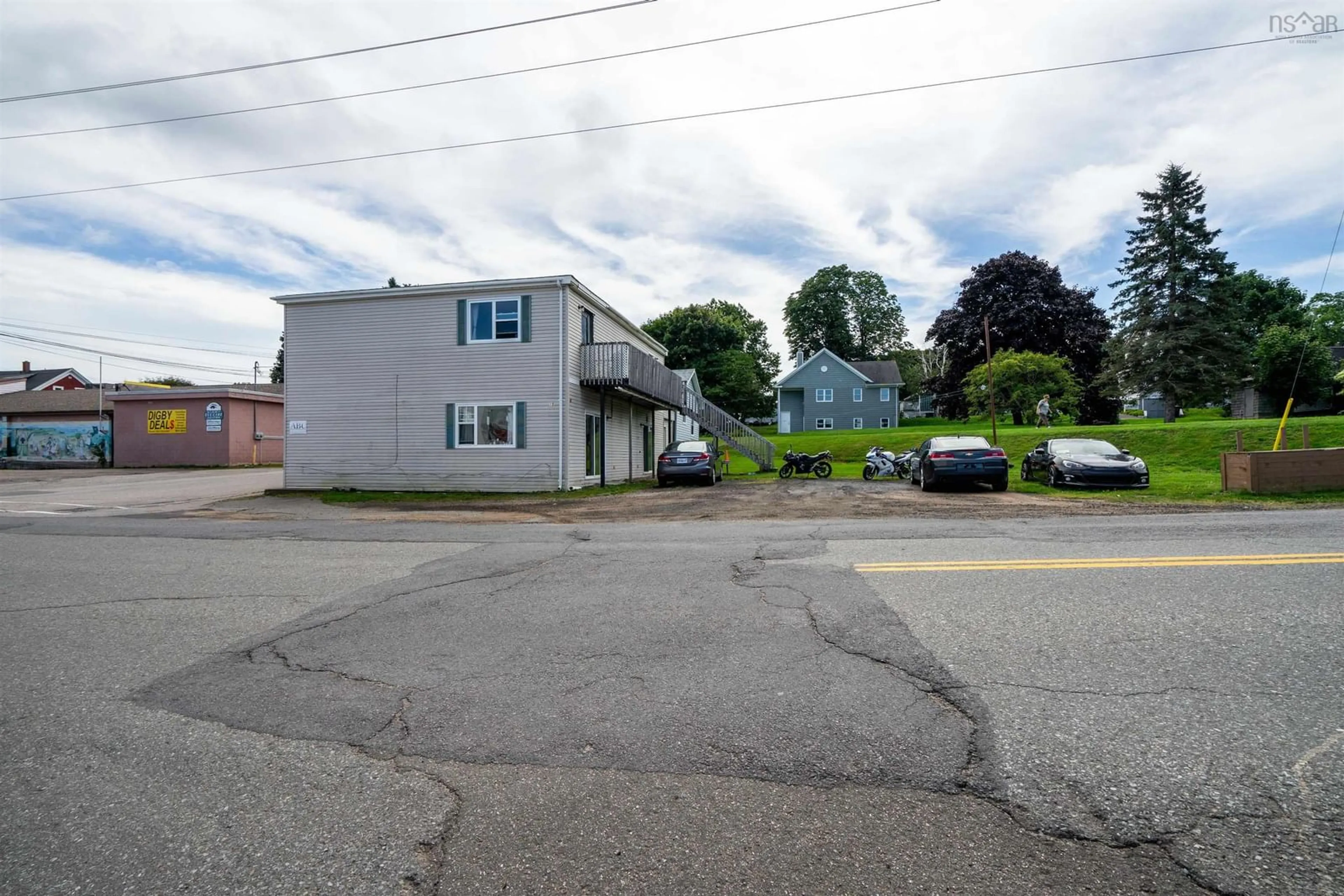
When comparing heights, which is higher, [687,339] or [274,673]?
[687,339]

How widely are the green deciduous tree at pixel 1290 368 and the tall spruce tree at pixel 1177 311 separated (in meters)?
8.83

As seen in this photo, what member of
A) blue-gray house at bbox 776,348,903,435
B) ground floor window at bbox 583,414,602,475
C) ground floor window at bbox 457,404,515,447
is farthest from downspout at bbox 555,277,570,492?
blue-gray house at bbox 776,348,903,435

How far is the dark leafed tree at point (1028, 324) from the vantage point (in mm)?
48312

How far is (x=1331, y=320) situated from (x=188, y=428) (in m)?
80.3

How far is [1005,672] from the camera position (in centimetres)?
396

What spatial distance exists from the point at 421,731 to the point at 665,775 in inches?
50.9

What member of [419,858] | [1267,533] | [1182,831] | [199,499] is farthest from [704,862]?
[199,499]

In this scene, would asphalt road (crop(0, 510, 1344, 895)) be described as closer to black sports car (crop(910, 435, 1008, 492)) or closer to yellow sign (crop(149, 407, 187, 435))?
black sports car (crop(910, 435, 1008, 492))

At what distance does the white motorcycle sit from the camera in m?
22.8

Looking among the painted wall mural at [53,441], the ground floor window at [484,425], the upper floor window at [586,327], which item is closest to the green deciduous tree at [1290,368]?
the upper floor window at [586,327]

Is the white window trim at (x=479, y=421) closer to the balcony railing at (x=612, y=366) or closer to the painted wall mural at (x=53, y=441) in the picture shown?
the balcony railing at (x=612, y=366)

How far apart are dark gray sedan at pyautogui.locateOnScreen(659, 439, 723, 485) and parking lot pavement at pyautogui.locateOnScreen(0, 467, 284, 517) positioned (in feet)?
40.6

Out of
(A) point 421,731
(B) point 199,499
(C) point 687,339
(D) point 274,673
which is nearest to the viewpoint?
(A) point 421,731

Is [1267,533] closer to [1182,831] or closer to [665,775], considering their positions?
[1182,831]
